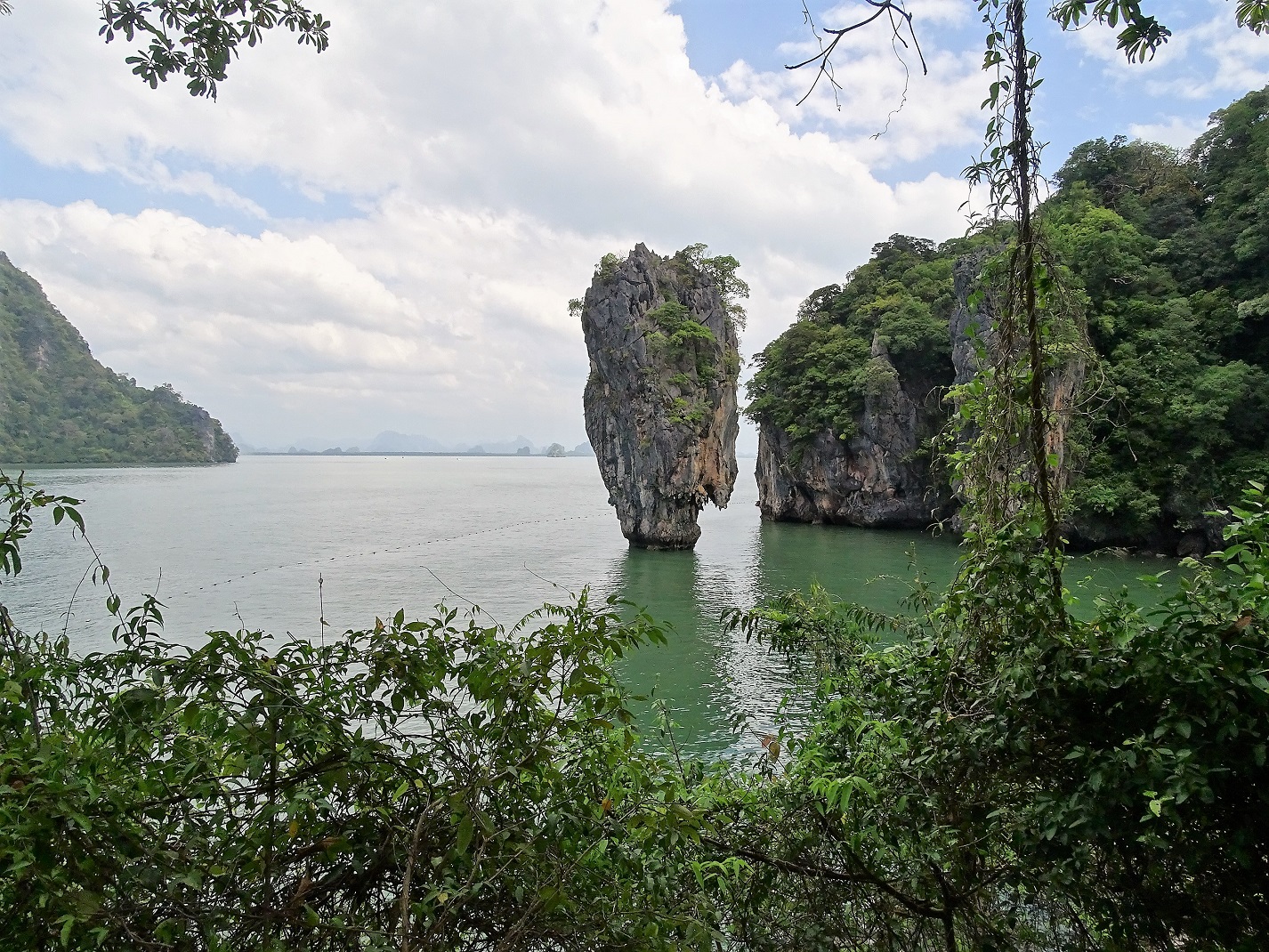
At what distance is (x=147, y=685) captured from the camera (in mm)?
1456

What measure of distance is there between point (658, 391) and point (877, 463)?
1224cm

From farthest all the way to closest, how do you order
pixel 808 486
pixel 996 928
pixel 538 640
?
pixel 808 486, pixel 996 928, pixel 538 640

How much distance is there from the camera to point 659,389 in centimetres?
2633

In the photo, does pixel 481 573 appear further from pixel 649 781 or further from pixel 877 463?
pixel 649 781

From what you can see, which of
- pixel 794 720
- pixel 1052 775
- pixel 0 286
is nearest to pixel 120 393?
pixel 0 286

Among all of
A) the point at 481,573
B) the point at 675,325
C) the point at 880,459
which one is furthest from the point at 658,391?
the point at 880,459

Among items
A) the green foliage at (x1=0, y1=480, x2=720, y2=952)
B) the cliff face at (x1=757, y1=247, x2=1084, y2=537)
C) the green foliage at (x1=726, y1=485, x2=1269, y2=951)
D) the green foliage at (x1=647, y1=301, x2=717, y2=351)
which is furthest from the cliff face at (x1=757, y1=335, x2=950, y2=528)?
the green foliage at (x1=0, y1=480, x2=720, y2=952)

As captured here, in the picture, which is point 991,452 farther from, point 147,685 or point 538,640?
point 147,685

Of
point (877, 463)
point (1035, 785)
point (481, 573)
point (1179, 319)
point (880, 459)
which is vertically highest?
point (1179, 319)

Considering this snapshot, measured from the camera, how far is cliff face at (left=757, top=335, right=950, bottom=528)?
30.9m

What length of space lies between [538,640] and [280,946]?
2.49ft

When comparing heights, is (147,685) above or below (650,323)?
below

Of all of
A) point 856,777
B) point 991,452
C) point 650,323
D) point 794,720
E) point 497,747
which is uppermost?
point 650,323

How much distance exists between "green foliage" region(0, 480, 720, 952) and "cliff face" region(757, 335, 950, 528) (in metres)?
30.0
